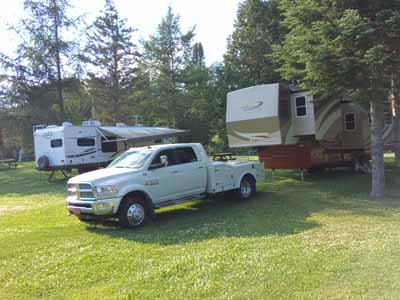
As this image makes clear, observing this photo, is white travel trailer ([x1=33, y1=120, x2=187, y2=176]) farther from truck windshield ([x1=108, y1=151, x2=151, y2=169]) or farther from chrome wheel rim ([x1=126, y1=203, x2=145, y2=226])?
chrome wheel rim ([x1=126, y1=203, x2=145, y2=226])

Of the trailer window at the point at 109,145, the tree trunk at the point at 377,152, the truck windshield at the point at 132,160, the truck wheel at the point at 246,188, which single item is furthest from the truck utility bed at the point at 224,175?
the trailer window at the point at 109,145

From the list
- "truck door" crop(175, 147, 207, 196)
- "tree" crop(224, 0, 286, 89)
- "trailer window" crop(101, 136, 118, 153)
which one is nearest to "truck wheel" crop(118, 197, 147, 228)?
"truck door" crop(175, 147, 207, 196)

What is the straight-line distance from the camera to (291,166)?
14.1 m

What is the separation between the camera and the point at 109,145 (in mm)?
21156

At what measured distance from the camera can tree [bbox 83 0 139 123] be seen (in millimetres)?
33406

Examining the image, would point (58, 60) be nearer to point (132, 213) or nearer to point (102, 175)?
point (102, 175)

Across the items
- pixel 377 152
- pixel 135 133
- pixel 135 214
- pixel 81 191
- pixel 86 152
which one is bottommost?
pixel 135 214

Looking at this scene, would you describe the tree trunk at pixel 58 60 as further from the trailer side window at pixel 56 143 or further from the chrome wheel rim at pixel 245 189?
the chrome wheel rim at pixel 245 189

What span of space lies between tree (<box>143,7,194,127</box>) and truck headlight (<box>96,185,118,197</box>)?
2453 cm

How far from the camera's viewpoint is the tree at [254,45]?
2411cm

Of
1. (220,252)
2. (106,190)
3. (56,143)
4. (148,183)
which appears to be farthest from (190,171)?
(56,143)

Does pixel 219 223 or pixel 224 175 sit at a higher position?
pixel 224 175

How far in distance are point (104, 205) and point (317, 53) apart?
20.9ft

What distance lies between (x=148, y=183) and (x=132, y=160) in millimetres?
909
